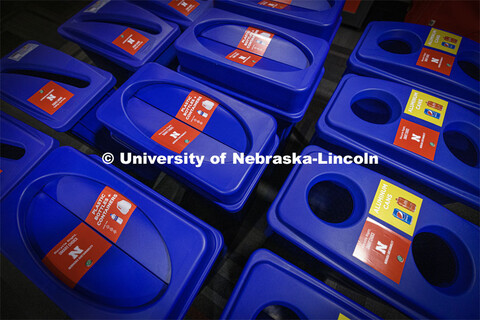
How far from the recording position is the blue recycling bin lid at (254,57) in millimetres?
846

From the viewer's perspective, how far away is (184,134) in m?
0.79

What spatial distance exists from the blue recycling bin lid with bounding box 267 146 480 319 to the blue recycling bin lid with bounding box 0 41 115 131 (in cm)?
80

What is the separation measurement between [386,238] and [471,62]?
943 millimetres

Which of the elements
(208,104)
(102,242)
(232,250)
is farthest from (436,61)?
(102,242)

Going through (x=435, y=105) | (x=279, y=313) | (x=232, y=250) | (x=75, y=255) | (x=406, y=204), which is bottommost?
(x=232, y=250)

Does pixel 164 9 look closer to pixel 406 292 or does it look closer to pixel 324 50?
pixel 324 50

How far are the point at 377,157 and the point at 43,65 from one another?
1.38 m

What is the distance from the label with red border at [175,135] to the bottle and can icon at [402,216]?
668 mm

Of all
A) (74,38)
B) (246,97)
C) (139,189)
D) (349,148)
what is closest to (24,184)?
(139,189)

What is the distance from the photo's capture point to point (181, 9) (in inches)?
42.3

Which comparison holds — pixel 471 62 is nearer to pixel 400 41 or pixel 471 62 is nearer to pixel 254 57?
pixel 400 41

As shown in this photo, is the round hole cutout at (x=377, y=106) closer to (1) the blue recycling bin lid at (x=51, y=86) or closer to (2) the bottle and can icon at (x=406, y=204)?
(2) the bottle and can icon at (x=406, y=204)

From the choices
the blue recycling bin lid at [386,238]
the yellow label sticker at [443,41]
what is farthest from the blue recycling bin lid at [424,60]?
the blue recycling bin lid at [386,238]

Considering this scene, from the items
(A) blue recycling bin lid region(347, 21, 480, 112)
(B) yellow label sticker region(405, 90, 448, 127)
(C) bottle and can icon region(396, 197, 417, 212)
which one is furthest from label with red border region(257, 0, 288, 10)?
(C) bottle and can icon region(396, 197, 417, 212)
